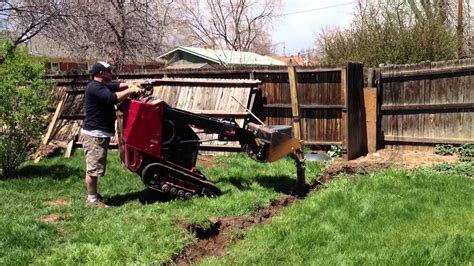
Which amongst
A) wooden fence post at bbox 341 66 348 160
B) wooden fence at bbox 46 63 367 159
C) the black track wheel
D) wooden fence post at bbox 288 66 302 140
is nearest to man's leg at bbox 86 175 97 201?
the black track wheel

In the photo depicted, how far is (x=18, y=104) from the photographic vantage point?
388 inches

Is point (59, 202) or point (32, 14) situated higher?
point (32, 14)

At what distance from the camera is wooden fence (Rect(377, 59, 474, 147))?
1107cm

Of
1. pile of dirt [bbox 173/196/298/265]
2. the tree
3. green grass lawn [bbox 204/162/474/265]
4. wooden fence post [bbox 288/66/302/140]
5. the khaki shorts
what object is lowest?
pile of dirt [bbox 173/196/298/265]

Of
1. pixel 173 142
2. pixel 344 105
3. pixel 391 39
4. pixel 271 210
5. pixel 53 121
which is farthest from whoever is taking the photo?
pixel 391 39

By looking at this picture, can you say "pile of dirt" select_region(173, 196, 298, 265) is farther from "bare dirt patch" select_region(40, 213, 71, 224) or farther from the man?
the man

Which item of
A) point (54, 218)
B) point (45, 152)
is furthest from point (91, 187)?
point (45, 152)

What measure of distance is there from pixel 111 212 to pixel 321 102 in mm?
6410

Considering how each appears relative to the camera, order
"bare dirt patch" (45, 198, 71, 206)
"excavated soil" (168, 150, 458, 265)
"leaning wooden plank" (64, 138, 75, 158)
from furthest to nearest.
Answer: "leaning wooden plank" (64, 138, 75, 158), "bare dirt patch" (45, 198, 71, 206), "excavated soil" (168, 150, 458, 265)

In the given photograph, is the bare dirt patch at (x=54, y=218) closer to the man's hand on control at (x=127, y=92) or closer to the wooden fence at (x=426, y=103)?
the man's hand on control at (x=127, y=92)

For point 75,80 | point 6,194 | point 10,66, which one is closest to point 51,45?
point 75,80

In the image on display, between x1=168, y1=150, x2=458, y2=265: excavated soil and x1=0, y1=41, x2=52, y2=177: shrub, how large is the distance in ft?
11.7

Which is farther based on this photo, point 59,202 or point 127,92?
point 59,202

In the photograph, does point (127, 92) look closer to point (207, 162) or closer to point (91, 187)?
point (91, 187)
